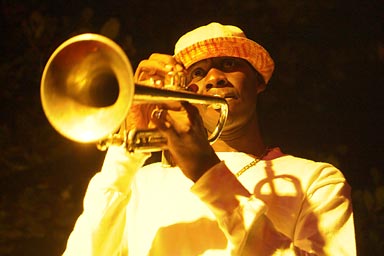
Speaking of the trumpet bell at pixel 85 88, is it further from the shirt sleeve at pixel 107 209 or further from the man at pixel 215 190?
the shirt sleeve at pixel 107 209

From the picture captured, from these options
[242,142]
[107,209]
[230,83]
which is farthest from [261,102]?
[107,209]

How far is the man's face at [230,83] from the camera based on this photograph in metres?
2.95

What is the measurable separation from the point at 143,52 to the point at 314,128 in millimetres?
1605

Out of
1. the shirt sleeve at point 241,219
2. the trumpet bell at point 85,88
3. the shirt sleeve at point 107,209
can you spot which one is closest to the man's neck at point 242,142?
the shirt sleeve at point 107,209

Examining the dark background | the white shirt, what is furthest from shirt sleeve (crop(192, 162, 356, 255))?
the dark background

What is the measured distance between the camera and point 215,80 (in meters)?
2.95

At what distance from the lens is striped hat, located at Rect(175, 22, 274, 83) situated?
3039 millimetres

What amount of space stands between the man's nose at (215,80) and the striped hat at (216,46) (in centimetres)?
12

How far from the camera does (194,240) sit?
8.54 feet

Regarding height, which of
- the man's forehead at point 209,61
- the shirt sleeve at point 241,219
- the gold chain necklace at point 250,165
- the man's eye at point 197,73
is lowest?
the shirt sleeve at point 241,219

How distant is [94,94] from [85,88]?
2.3 inches

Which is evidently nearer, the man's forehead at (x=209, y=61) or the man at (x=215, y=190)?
the man at (x=215, y=190)

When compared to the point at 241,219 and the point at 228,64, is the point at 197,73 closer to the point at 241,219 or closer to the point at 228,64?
the point at 228,64

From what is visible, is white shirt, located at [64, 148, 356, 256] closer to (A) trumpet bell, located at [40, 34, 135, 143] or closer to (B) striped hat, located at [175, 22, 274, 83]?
(A) trumpet bell, located at [40, 34, 135, 143]
